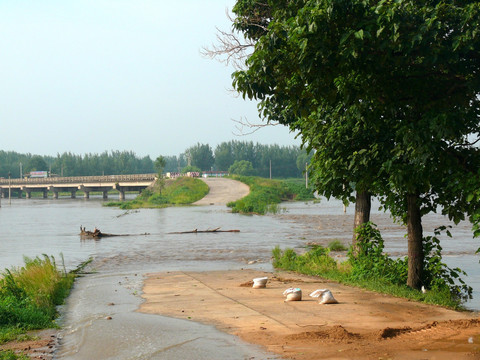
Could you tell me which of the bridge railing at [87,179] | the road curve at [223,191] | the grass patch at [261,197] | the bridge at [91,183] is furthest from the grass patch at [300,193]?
the bridge railing at [87,179]

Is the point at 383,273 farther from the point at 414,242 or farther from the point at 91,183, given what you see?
the point at 91,183

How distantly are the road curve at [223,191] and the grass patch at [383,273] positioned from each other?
211 feet

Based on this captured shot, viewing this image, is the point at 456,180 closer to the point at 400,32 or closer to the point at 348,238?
the point at 400,32

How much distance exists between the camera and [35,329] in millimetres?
11016

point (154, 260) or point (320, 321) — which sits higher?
point (320, 321)

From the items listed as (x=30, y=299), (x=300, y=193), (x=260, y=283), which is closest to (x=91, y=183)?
(x=300, y=193)

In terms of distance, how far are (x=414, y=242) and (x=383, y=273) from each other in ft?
6.18

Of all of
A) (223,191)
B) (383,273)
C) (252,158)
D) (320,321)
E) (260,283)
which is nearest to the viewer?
(320,321)

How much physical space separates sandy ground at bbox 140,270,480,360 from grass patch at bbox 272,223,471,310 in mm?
398

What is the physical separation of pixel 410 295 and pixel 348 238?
21.3 metres

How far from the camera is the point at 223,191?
93.6 m

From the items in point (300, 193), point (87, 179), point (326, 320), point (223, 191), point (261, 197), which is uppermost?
point (87, 179)

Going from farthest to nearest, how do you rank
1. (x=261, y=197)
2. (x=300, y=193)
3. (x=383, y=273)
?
1. (x=300, y=193)
2. (x=261, y=197)
3. (x=383, y=273)

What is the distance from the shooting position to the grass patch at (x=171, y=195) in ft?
275
